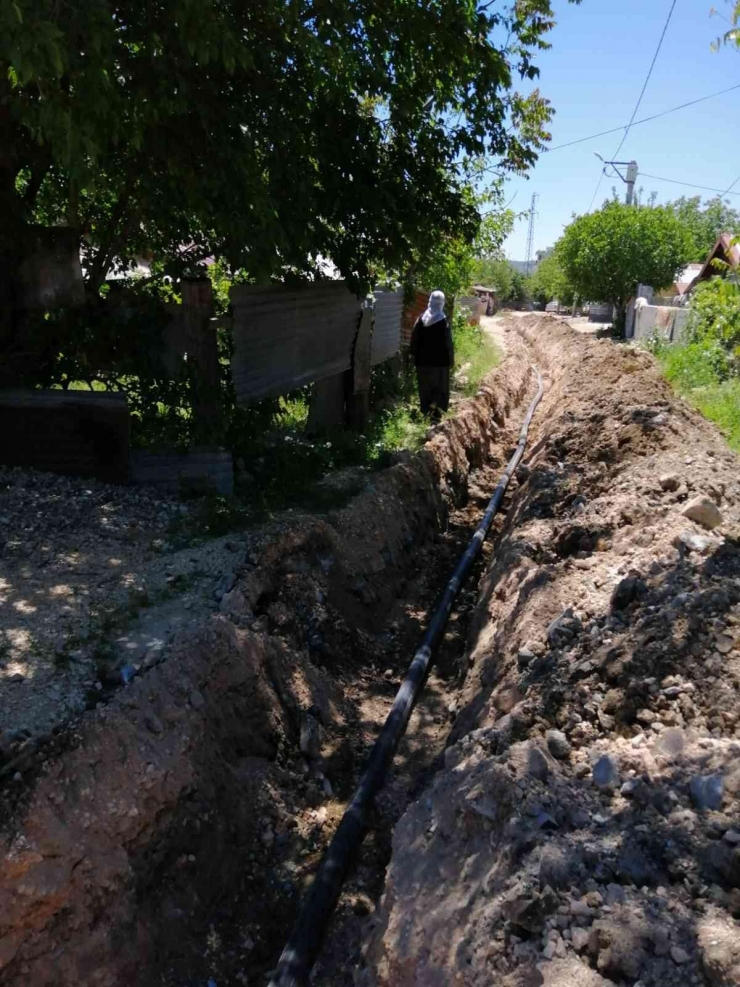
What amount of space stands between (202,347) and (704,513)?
4.06 meters

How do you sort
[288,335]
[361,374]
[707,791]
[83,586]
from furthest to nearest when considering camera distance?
[361,374]
[288,335]
[83,586]
[707,791]

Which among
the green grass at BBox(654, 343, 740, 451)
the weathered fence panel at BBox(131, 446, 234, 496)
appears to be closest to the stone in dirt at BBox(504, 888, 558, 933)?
the weathered fence panel at BBox(131, 446, 234, 496)

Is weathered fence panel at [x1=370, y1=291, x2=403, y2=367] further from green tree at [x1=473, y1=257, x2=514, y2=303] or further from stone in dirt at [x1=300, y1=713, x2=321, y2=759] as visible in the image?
green tree at [x1=473, y1=257, x2=514, y2=303]

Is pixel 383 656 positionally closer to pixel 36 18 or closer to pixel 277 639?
pixel 277 639

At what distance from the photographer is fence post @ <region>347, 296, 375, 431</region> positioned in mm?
10320

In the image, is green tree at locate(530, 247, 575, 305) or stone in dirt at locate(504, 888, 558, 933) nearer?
stone in dirt at locate(504, 888, 558, 933)

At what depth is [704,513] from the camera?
516cm

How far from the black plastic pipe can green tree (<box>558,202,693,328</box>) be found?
31008 millimetres

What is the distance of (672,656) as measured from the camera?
3.70 meters

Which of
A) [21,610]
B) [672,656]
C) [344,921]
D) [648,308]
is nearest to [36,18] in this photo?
[21,610]

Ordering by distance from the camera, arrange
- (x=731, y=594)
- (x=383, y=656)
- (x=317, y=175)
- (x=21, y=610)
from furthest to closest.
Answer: (x=317, y=175) → (x=383, y=656) → (x=21, y=610) → (x=731, y=594)

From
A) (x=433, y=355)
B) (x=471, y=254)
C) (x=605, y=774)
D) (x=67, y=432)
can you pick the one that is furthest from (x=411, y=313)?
(x=605, y=774)

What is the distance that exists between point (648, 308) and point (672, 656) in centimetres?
2343

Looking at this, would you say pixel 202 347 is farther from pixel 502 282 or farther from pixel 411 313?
pixel 502 282
